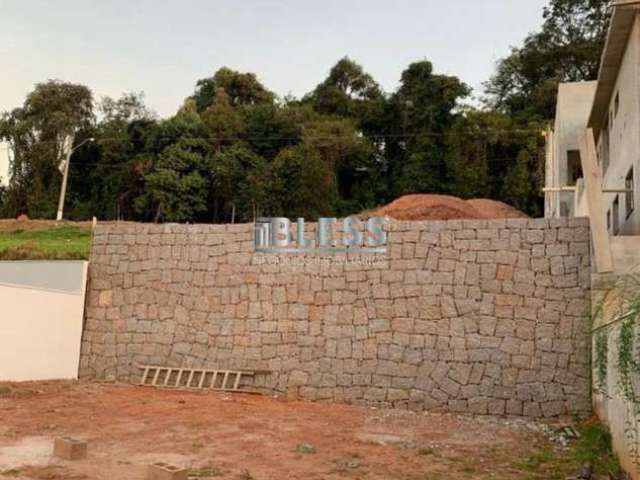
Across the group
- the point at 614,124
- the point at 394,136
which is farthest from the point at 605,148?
the point at 394,136

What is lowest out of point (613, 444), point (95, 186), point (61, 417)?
point (61, 417)

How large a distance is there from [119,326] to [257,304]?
2606mm

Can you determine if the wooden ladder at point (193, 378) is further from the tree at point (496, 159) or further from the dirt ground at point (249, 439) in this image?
the tree at point (496, 159)

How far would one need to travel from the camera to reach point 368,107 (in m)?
30.8

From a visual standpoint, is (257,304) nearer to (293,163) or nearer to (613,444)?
(613,444)

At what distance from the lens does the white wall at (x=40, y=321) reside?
9461 millimetres

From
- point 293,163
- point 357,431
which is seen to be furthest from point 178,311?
point 293,163

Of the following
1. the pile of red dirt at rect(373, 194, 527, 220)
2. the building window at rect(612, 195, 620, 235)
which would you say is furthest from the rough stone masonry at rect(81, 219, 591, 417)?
the pile of red dirt at rect(373, 194, 527, 220)

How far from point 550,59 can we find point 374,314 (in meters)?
27.2

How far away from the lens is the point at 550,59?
102 ft

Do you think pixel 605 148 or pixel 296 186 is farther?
pixel 296 186

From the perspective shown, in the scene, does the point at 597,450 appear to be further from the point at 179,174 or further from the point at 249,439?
the point at 179,174

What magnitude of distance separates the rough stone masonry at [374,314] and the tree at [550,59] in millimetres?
22350

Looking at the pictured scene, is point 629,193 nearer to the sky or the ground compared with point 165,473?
nearer to the sky
